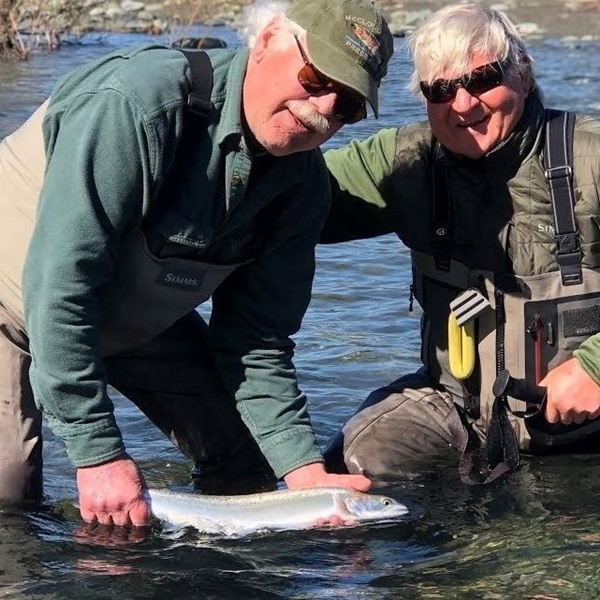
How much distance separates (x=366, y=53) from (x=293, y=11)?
0.95 ft

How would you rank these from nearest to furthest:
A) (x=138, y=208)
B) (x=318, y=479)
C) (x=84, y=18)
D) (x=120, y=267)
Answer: (x=138, y=208), (x=120, y=267), (x=318, y=479), (x=84, y=18)

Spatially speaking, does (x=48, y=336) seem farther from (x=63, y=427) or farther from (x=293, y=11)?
(x=293, y=11)

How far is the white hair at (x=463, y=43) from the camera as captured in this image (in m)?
5.03

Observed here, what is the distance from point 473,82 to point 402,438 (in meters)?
1.57

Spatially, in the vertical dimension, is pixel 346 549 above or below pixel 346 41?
below

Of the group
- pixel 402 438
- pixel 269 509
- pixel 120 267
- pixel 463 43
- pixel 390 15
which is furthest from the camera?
pixel 390 15

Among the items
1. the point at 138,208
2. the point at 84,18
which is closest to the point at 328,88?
the point at 138,208

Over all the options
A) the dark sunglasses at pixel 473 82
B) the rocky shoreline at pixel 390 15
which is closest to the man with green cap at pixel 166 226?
the dark sunglasses at pixel 473 82

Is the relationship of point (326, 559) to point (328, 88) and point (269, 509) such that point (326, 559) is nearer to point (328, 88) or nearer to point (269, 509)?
point (269, 509)

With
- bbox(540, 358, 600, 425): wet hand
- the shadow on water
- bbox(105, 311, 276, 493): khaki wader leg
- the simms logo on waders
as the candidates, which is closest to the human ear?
the simms logo on waders

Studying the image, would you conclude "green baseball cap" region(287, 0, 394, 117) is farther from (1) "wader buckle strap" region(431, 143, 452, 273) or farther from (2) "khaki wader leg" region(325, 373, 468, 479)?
(2) "khaki wader leg" region(325, 373, 468, 479)

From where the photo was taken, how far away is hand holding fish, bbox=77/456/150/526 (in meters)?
4.34

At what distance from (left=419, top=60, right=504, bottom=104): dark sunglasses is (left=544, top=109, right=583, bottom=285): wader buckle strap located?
33cm

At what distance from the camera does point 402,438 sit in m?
5.70
